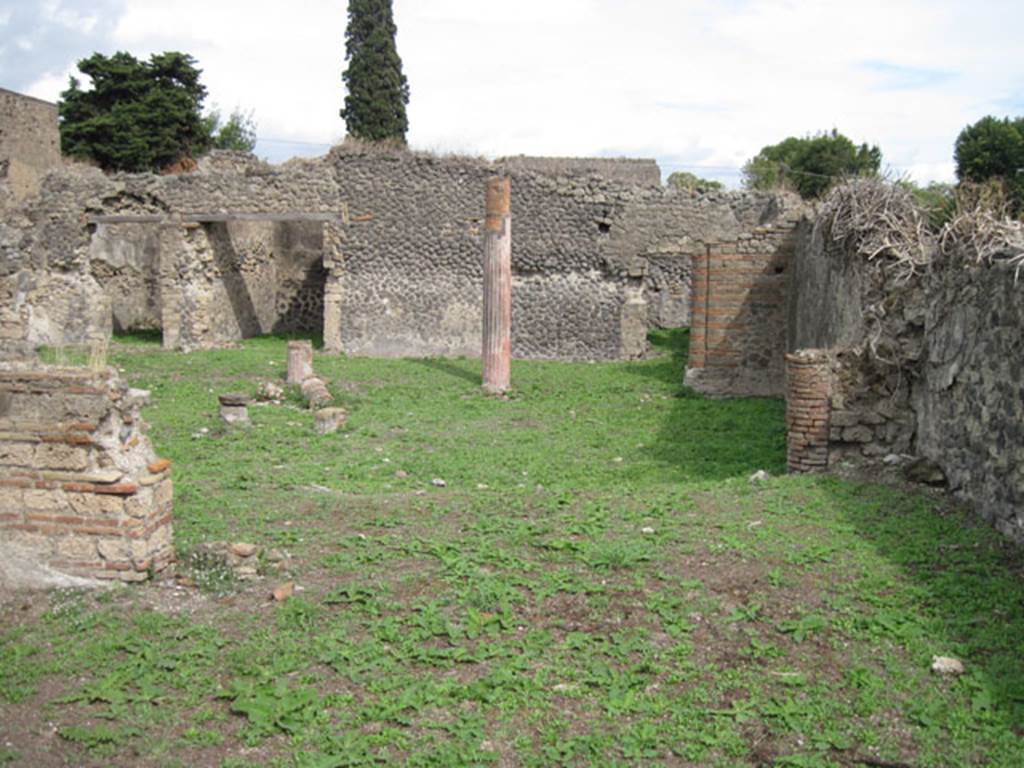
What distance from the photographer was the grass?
3381 millimetres

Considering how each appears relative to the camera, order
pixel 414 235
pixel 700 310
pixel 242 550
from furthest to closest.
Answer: pixel 414 235 → pixel 700 310 → pixel 242 550

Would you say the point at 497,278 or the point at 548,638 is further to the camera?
the point at 497,278

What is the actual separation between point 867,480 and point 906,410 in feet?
2.25

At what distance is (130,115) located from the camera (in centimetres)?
2675

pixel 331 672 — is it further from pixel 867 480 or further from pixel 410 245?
pixel 410 245

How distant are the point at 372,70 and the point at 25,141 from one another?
32.2ft

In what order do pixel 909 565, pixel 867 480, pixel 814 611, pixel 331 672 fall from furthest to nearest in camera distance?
1. pixel 867 480
2. pixel 909 565
3. pixel 814 611
4. pixel 331 672

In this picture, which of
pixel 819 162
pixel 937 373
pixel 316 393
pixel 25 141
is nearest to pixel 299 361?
pixel 316 393

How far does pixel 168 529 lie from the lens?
16.0 ft

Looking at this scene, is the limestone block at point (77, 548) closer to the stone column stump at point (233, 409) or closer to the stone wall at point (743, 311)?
the stone column stump at point (233, 409)

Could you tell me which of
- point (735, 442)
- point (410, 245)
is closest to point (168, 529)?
point (735, 442)

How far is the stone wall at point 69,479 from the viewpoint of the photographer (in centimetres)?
451

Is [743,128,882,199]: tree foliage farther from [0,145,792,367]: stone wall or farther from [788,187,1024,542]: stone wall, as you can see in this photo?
[788,187,1024,542]: stone wall

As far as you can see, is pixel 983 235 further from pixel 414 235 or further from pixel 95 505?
pixel 414 235
